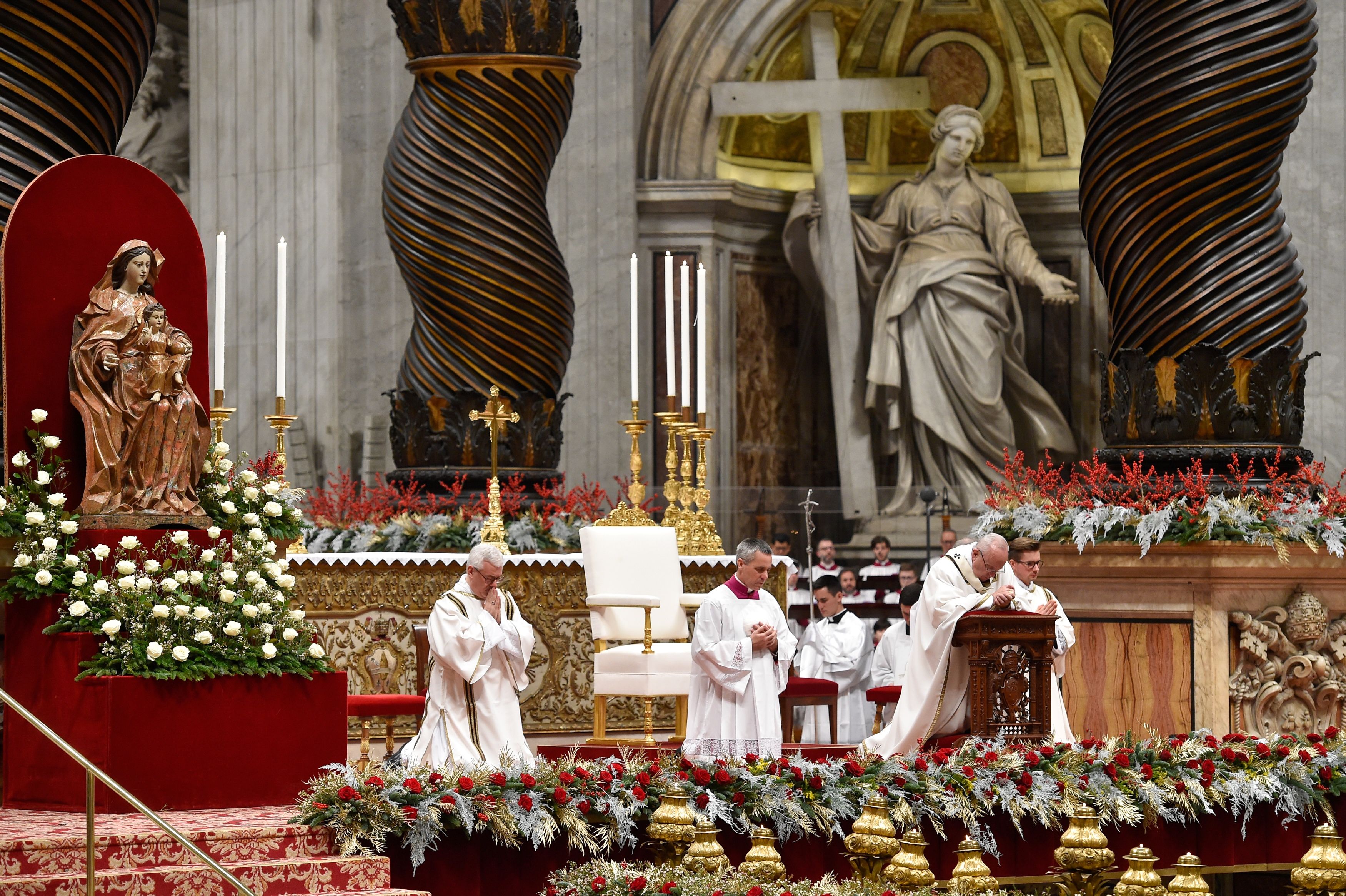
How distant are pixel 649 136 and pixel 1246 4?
6.93 m

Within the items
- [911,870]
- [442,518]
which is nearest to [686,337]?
[442,518]

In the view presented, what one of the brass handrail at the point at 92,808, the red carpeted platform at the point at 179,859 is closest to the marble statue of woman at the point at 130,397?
the red carpeted platform at the point at 179,859

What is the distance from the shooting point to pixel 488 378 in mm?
11891

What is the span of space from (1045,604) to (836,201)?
7.59 meters

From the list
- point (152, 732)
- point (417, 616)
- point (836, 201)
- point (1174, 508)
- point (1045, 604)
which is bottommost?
point (152, 732)

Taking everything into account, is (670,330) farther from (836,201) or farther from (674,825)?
(674,825)

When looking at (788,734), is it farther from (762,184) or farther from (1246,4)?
(762,184)

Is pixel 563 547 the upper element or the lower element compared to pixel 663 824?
upper

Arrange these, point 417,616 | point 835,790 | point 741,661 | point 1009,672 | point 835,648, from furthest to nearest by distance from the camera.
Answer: point 835,648, point 417,616, point 741,661, point 1009,672, point 835,790

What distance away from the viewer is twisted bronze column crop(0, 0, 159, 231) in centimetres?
788

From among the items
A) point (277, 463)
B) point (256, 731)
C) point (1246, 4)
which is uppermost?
point (1246, 4)

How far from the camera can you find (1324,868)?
595cm

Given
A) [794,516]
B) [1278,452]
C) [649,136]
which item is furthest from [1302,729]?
[649,136]

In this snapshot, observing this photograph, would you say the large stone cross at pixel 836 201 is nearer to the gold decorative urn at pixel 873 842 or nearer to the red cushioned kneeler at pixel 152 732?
the red cushioned kneeler at pixel 152 732
